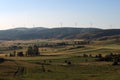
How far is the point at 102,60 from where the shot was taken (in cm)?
17975

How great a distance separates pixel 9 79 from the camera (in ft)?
343

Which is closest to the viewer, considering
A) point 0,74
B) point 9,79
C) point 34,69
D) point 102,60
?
point 9,79

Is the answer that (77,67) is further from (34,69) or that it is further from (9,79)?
(9,79)

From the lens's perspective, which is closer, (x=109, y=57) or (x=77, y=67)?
(x=77, y=67)

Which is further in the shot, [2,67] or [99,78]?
[2,67]

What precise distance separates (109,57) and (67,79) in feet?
268

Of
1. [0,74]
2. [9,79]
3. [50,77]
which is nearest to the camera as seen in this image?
[9,79]

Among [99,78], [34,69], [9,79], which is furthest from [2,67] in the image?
[99,78]

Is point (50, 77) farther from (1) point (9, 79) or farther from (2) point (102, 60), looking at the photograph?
(2) point (102, 60)

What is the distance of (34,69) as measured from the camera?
445ft

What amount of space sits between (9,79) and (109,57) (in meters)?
94.0

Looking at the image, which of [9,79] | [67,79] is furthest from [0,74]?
[67,79]

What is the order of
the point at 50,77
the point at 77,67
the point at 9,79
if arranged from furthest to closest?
the point at 77,67
the point at 50,77
the point at 9,79

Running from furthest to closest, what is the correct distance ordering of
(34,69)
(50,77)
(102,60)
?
(102,60) → (34,69) → (50,77)
